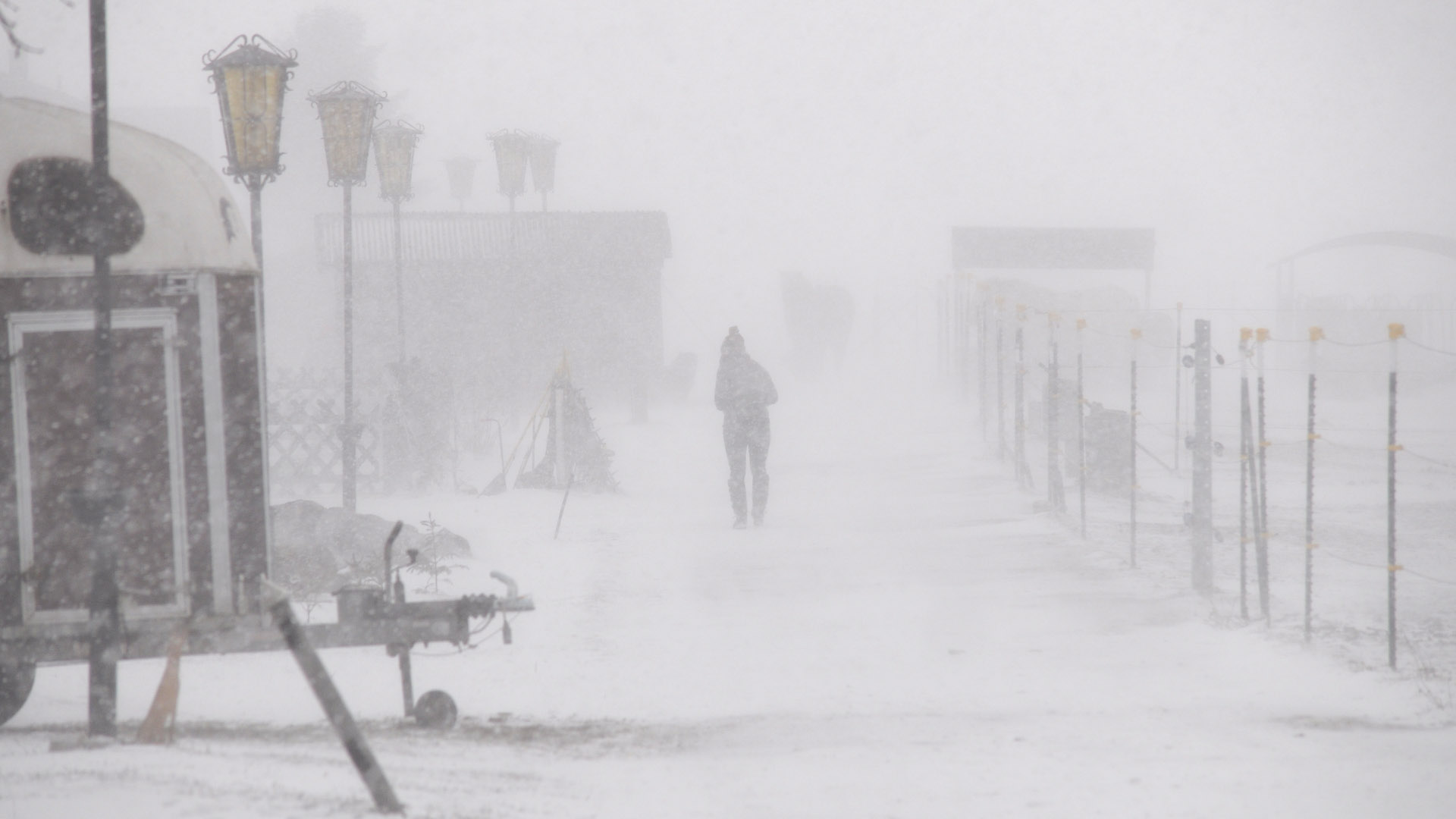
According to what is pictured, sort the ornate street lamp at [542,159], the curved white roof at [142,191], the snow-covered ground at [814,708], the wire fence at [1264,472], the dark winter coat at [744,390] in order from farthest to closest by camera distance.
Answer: the ornate street lamp at [542,159]
the dark winter coat at [744,390]
the wire fence at [1264,472]
the curved white roof at [142,191]
the snow-covered ground at [814,708]

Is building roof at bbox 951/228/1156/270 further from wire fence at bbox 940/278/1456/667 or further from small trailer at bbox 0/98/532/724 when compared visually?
small trailer at bbox 0/98/532/724

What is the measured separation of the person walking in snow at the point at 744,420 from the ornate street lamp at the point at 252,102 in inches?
178

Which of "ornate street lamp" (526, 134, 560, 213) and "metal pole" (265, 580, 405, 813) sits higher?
"ornate street lamp" (526, 134, 560, 213)

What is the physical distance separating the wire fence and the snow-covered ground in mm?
527

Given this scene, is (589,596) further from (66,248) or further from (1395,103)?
(1395,103)

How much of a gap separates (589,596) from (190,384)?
3.89 metres

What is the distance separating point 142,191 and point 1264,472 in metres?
6.83

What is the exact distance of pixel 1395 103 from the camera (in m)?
141

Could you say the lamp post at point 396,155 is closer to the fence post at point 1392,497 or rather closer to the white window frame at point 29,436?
the white window frame at point 29,436

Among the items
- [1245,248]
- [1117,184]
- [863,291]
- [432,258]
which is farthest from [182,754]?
[1117,184]

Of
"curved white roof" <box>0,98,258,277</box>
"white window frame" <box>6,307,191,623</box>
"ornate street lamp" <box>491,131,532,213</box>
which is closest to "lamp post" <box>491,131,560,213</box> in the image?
"ornate street lamp" <box>491,131,532,213</box>

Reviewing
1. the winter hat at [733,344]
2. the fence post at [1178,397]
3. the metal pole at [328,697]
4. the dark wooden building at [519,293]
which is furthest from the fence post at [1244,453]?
the dark wooden building at [519,293]

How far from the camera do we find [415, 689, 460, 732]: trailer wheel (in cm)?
554

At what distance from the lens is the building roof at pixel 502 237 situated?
81.7 feet
